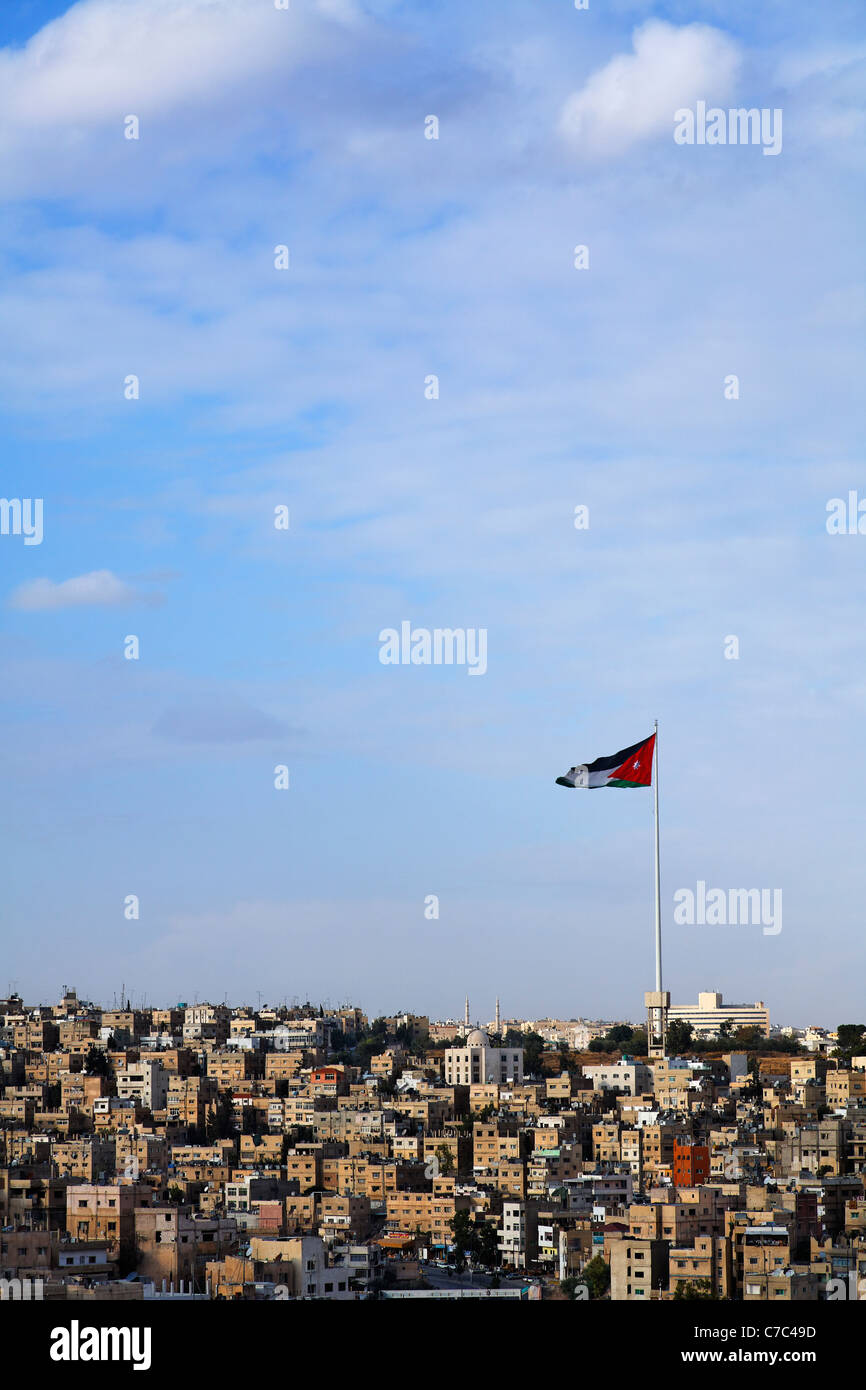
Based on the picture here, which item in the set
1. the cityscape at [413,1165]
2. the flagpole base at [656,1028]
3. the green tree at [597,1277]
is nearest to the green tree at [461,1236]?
the cityscape at [413,1165]

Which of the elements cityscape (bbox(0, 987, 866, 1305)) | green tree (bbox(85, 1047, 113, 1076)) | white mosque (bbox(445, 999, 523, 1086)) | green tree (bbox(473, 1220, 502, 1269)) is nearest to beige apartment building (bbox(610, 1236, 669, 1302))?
cityscape (bbox(0, 987, 866, 1305))

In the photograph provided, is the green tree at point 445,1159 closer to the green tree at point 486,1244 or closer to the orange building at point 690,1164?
the orange building at point 690,1164

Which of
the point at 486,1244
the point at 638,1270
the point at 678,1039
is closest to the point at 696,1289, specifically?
the point at 638,1270
